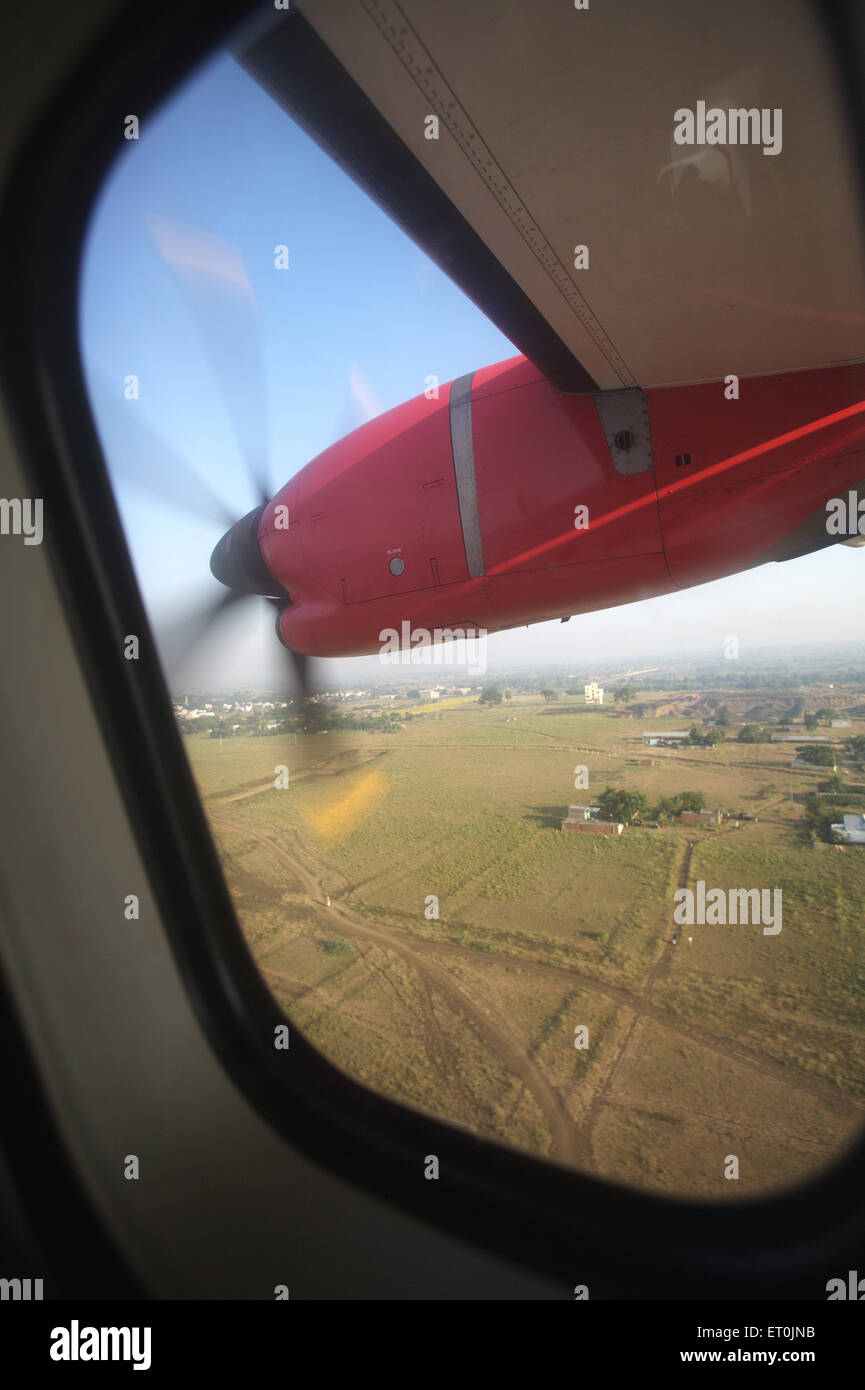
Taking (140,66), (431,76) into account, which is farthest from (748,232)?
(140,66)

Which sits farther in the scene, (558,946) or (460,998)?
(558,946)

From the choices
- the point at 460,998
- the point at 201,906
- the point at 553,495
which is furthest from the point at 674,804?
the point at 201,906

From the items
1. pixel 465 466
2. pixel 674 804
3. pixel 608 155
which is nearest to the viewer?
pixel 608 155

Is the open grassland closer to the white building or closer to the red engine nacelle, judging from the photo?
the white building

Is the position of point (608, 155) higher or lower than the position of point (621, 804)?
higher

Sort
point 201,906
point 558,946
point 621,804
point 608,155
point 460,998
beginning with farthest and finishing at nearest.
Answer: point 621,804 < point 558,946 < point 460,998 < point 201,906 < point 608,155

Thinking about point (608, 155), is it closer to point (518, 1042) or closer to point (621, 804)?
point (518, 1042)

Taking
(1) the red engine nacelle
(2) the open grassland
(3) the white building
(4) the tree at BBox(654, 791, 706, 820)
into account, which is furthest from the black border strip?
(4) the tree at BBox(654, 791, 706, 820)

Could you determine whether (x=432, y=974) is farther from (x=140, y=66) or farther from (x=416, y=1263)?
(x=140, y=66)
